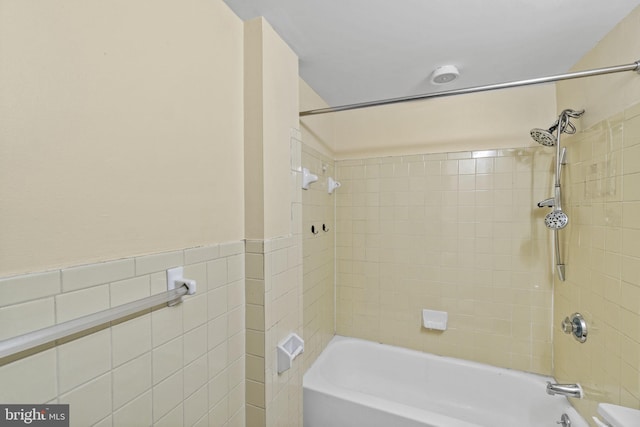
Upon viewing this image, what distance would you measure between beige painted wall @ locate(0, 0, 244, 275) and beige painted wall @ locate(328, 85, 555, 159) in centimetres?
135

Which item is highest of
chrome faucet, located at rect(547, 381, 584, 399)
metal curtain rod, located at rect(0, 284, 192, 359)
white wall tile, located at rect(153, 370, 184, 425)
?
metal curtain rod, located at rect(0, 284, 192, 359)

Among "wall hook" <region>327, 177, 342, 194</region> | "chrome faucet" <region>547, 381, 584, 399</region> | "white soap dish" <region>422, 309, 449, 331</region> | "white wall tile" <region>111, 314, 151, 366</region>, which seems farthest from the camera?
"wall hook" <region>327, 177, 342, 194</region>

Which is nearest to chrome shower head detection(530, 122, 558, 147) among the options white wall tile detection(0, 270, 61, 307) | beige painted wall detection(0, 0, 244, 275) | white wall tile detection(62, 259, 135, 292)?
beige painted wall detection(0, 0, 244, 275)

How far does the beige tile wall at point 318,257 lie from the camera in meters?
1.77

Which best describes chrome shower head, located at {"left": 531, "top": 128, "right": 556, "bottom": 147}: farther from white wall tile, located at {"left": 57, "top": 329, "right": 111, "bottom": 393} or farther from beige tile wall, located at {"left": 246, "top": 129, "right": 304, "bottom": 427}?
white wall tile, located at {"left": 57, "top": 329, "right": 111, "bottom": 393}

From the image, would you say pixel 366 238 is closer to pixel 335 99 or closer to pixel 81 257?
pixel 335 99

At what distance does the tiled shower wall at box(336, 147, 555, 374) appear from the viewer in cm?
178

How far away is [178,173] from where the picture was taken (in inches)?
33.4

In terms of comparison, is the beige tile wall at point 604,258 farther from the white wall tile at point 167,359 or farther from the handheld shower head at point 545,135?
the white wall tile at point 167,359

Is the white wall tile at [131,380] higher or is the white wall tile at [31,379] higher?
the white wall tile at [31,379]

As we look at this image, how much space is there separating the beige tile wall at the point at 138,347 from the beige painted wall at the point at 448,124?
1494mm

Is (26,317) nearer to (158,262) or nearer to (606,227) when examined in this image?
(158,262)

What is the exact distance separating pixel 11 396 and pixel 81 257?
271 millimetres

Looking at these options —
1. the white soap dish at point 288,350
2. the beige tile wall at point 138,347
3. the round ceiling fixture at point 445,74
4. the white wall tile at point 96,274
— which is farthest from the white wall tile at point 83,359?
the round ceiling fixture at point 445,74
